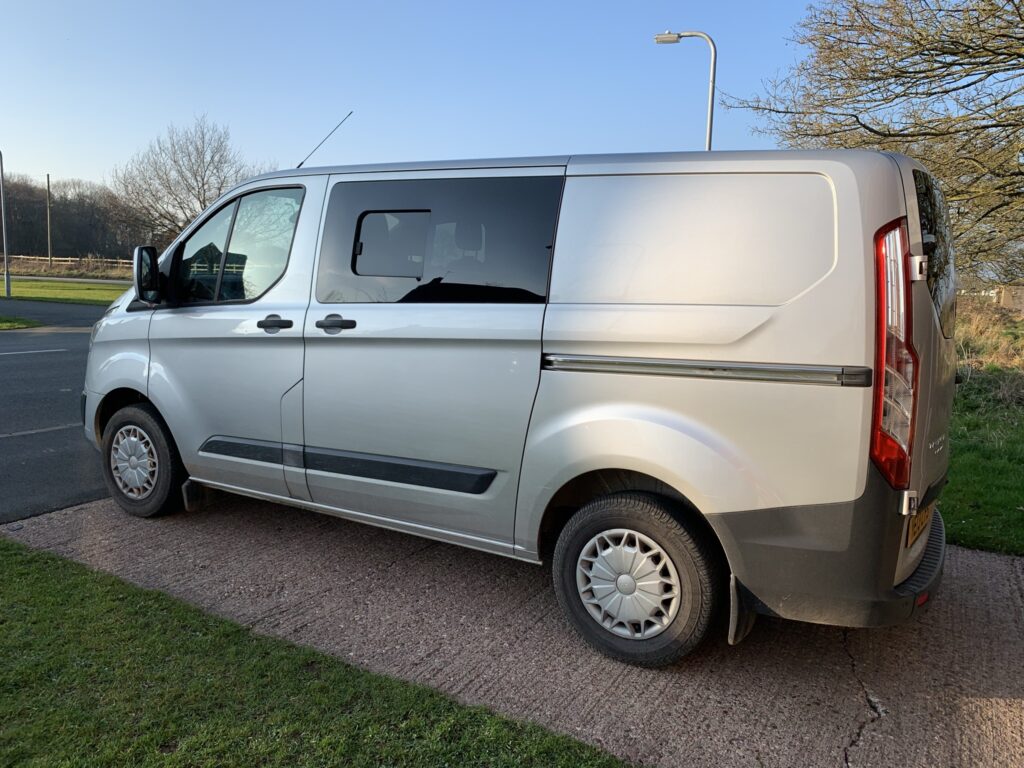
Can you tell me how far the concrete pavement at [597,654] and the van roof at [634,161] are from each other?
202 centimetres

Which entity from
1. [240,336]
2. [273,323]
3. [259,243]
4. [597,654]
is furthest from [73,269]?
A: [597,654]

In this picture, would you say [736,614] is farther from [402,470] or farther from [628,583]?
[402,470]

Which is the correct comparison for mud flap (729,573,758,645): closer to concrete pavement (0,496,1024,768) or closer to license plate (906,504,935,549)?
concrete pavement (0,496,1024,768)

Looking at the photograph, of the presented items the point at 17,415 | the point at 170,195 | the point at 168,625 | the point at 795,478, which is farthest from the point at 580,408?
the point at 170,195

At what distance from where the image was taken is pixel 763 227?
279cm

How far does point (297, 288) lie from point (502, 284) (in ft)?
4.18

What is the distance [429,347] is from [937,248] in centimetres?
211

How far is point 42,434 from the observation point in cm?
689

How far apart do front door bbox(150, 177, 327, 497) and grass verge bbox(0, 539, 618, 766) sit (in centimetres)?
106

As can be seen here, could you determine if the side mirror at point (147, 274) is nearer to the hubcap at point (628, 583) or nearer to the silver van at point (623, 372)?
the silver van at point (623, 372)

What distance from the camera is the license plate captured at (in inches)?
110

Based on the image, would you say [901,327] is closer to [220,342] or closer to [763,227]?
[763,227]

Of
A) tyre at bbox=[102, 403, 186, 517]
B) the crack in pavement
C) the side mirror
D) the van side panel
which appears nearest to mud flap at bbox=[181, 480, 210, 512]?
tyre at bbox=[102, 403, 186, 517]

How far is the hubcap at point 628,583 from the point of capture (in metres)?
3.05
